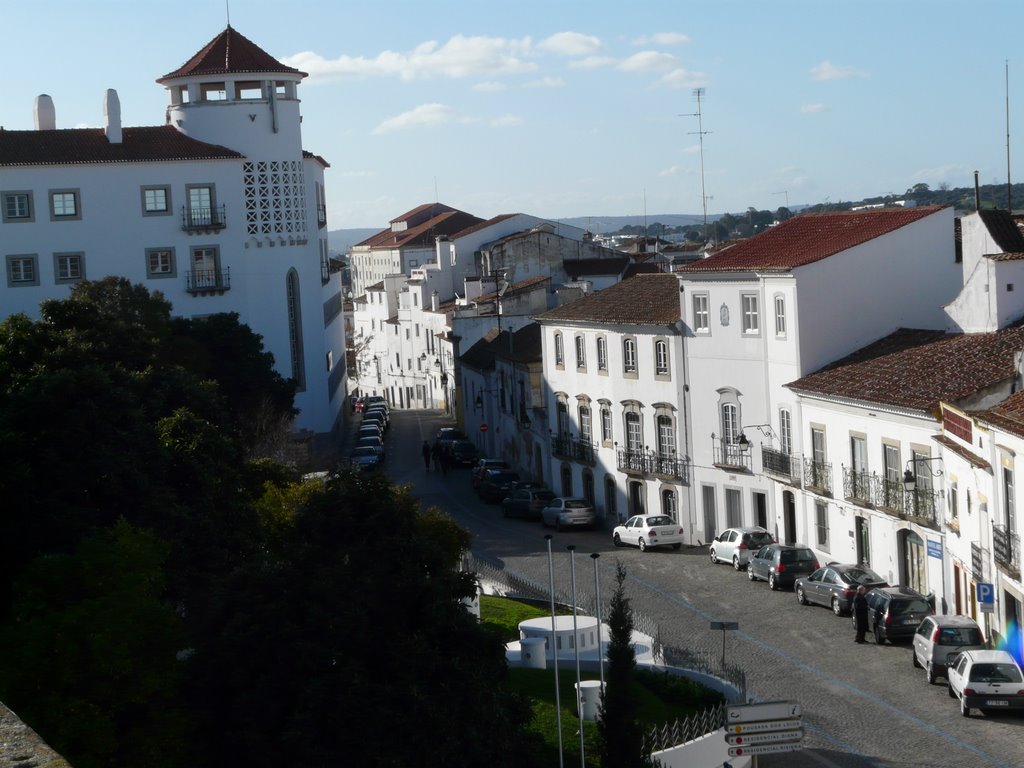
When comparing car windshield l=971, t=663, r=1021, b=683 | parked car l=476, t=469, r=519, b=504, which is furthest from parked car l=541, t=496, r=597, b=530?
car windshield l=971, t=663, r=1021, b=683

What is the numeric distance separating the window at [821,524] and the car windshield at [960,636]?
501 inches

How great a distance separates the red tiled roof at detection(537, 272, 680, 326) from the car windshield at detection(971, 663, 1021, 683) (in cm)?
2449

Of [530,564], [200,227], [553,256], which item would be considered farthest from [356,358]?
[530,564]

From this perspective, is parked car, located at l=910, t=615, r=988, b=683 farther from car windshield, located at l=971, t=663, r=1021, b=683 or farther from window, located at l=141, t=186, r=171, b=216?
window, located at l=141, t=186, r=171, b=216

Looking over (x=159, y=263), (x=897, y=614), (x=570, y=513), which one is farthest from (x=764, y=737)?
(x=159, y=263)

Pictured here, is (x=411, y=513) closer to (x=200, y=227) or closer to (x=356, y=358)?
(x=200, y=227)

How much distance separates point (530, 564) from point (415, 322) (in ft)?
220

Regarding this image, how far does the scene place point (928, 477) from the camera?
3881 cm

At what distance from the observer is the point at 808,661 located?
114ft

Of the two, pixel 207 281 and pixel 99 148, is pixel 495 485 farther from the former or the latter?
pixel 99 148

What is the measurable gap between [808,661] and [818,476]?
11.0 metres

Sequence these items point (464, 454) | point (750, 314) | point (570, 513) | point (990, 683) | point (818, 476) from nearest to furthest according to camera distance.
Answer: point (990, 683) → point (818, 476) → point (750, 314) → point (570, 513) → point (464, 454)

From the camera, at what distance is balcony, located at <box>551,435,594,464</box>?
5928 centimetres

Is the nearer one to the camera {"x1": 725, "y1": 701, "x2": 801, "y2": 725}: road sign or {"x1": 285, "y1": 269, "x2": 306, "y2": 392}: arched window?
{"x1": 725, "y1": 701, "x2": 801, "y2": 725}: road sign
